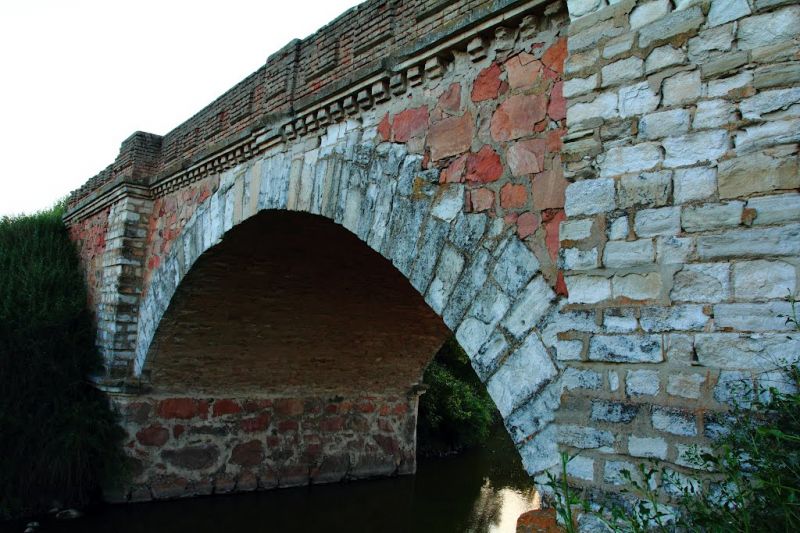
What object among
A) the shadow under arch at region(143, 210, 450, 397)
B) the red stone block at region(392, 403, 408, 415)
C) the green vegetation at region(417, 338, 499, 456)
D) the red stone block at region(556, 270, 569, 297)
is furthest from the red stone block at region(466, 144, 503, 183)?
the green vegetation at region(417, 338, 499, 456)

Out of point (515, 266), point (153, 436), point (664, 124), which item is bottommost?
point (153, 436)

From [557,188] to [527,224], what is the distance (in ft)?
0.70

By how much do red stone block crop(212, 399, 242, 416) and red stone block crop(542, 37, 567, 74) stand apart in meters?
6.25

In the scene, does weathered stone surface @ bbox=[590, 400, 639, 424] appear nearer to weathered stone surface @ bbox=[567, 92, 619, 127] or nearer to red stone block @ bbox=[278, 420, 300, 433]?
weathered stone surface @ bbox=[567, 92, 619, 127]

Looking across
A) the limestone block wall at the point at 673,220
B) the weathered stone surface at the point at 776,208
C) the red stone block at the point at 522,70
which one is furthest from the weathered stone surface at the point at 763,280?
the red stone block at the point at 522,70

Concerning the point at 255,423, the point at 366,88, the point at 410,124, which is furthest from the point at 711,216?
the point at 255,423

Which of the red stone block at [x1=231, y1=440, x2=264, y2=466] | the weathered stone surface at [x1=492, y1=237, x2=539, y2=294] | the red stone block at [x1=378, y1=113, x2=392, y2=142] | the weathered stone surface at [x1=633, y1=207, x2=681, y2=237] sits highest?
the red stone block at [x1=378, y1=113, x2=392, y2=142]

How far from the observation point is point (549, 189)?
284cm

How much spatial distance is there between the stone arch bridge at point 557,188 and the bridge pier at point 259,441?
2129 millimetres

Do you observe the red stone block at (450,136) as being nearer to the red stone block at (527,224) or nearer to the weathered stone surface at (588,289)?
the red stone block at (527,224)

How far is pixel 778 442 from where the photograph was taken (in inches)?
68.9

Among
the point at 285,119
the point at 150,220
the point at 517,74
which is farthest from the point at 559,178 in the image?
the point at 150,220

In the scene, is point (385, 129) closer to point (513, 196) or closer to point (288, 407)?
point (513, 196)

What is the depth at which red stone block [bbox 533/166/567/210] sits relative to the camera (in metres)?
2.79
